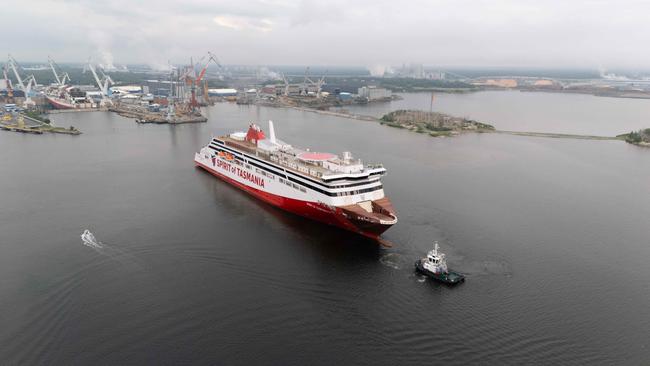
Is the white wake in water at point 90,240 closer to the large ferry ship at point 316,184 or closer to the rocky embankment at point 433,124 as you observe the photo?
the large ferry ship at point 316,184

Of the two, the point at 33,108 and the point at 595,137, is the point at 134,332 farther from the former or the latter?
the point at 33,108

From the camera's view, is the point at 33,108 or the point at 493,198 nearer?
the point at 493,198

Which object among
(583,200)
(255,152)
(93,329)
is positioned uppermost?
(255,152)

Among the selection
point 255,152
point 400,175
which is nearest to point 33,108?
point 255,152

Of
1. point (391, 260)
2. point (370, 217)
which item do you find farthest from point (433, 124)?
point (391, 260)

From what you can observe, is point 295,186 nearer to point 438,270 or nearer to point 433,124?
point 438,270

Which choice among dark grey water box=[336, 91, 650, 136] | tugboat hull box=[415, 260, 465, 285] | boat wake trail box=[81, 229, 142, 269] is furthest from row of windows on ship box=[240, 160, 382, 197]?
dark grey water box=[336, 91, 650, 136]

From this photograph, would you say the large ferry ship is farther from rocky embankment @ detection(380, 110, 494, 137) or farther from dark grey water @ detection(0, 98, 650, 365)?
rocky embankment @ detection(380, 110, 494, 137)
